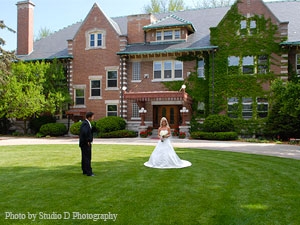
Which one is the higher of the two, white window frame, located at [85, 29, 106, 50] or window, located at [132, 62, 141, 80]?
white window frame, located at [85, 29, 106, 50]

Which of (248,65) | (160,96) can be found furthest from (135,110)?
(248,65)

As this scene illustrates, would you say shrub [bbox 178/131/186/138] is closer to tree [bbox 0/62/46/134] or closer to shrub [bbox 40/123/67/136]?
shrub [bbox 40/123/67/136]

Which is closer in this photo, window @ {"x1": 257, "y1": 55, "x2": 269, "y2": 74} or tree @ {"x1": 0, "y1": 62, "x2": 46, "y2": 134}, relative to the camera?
window @ {"x1": 257, "y1": 55, "x2": 269, "y2": 74}

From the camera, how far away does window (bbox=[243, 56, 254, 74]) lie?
2530 cm

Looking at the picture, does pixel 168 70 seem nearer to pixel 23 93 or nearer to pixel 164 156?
pixel 23 93

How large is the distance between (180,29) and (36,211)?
980 inches

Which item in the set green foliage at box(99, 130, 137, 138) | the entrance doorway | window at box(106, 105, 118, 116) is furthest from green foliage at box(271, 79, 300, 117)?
window at box(106, 105, 118, 116)

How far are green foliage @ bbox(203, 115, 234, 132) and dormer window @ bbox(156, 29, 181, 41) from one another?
898cm

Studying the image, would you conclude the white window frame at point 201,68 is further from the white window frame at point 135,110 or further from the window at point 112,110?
the window at point 112,110

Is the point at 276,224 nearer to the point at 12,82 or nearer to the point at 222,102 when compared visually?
the point at 222,102

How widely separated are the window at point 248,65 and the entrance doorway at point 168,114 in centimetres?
662

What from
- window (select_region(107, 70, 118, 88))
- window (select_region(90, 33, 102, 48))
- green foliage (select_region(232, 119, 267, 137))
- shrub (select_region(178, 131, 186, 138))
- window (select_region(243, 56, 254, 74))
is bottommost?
shrub (select_region(178, 131, 186, 138))

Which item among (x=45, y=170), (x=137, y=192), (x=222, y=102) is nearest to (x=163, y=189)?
(x=137, y=192)

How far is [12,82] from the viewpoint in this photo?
25453 mm
